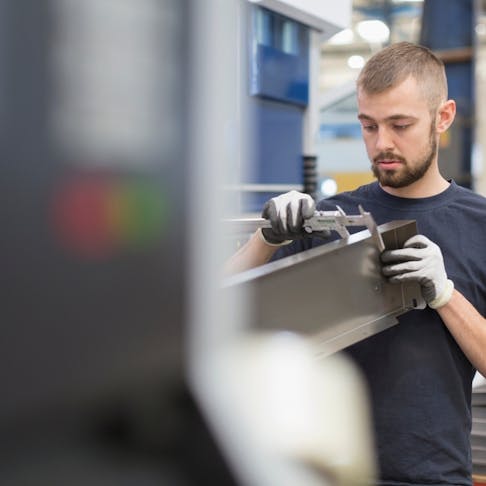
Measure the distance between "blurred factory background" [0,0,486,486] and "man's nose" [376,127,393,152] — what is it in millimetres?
874

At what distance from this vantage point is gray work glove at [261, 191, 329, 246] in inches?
37.1

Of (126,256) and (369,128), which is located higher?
(369,128)

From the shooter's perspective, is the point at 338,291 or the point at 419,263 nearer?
the point at 338,291

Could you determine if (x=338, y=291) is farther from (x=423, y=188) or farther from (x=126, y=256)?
(x=126, y=256)

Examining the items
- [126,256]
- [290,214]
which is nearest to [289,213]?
[290,214]

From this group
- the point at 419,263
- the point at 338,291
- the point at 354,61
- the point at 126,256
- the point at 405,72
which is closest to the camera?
the point at 126,256

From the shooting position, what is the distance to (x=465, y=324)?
98cm

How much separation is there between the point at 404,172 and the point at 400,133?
2.4 inches

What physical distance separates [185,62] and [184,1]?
0.7 inches

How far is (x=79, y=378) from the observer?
0.19 meters

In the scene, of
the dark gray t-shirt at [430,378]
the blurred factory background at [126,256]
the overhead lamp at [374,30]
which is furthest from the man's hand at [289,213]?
the overhead lamp at [374,30]


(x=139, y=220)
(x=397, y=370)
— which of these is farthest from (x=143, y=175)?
(x=397, y=370)

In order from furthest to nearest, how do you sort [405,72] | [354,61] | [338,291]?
[354,61] → [405,72] → [338,291]

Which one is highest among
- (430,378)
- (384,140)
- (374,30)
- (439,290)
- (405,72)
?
(374,30)
